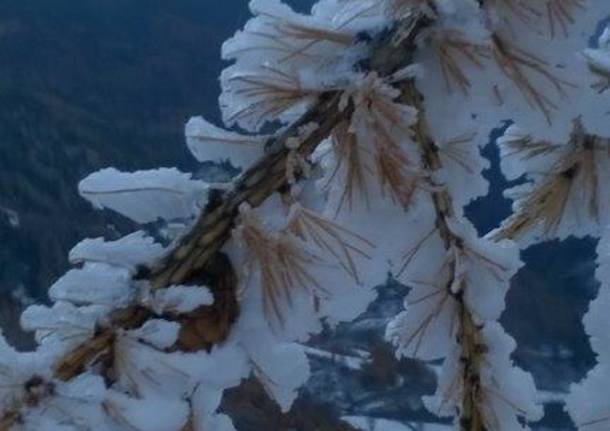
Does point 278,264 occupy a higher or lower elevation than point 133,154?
lower

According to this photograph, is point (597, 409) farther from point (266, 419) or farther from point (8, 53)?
point (8, 53)

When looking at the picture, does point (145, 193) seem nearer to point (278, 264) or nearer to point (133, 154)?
point (278, 264)

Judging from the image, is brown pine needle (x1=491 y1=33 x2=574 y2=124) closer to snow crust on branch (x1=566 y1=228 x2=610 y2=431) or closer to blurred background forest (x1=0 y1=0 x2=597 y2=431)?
snow crust on branch (x1=566 y1=228 x2=610 y2=431)

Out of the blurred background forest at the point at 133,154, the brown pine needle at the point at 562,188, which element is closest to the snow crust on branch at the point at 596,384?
the brown pine needle at the point at 562,188

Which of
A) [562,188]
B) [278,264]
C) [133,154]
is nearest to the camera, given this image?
[278,264]

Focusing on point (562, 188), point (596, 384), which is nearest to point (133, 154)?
point (562, 188)

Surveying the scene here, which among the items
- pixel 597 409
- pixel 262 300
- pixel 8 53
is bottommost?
pixel 597 409

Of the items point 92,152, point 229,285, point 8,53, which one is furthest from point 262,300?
point 8,53

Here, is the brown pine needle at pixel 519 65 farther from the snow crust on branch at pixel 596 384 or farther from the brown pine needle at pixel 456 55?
the snow crust on branch at pixel 596 384
